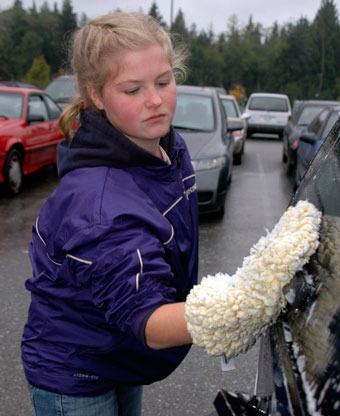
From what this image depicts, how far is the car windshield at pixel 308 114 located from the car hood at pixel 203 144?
460 centimetres

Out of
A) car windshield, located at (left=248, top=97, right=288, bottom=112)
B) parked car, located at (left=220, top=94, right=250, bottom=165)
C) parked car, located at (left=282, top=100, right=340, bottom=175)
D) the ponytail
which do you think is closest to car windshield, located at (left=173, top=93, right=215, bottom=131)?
parked car, located at (left=220, top=94, right=250, bottom=165)

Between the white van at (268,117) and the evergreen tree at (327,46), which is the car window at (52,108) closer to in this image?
the white van at (268,117)

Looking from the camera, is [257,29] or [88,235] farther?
[257,29]

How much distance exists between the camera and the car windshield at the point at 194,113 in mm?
8016

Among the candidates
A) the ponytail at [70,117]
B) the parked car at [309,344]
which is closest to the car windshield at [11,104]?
the ponytail at [70,117]

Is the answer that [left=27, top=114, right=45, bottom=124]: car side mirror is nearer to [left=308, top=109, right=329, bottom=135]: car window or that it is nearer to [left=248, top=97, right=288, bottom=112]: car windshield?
[left=308, top=109, right=329, bottom=135]: car window

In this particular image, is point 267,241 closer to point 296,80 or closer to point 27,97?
point 27,97

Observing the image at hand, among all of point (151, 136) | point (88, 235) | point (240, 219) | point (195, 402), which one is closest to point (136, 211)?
point (88, 235)

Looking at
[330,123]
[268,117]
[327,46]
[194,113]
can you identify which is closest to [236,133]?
[194,113]

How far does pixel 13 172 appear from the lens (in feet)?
26.8

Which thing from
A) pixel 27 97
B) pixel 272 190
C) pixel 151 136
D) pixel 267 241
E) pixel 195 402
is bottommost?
pixel 272 190

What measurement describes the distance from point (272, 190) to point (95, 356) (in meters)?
8.75

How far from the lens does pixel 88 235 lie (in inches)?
50.6

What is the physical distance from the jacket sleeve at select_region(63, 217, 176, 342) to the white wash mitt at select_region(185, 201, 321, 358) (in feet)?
0.33
